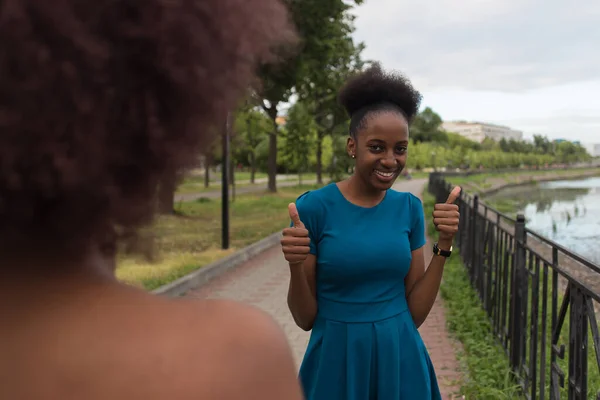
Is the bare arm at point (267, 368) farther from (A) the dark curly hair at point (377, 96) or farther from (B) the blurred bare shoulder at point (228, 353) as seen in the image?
(A) the dark curly hair at point (377, 96)

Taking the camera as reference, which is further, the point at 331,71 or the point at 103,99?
the point at 331,71

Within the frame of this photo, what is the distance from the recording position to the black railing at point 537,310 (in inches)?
101

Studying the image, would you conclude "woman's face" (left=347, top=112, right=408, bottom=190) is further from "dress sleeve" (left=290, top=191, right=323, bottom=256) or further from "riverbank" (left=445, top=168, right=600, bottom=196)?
"riverbank" (left=445, top=168, right=600, bottom=196)

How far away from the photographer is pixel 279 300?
661cm

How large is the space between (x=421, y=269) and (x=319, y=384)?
0.59m

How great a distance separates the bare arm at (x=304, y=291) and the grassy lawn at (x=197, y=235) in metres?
0.48

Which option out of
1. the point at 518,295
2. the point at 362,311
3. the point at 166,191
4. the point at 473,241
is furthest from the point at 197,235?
the point at 166,191

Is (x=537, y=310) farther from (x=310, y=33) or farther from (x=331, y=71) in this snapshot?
(x=331, y=71)

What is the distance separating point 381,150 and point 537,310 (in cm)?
205

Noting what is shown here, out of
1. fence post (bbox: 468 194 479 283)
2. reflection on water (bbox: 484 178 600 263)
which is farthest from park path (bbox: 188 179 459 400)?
reflection on water (bbox: 484 178 600 263)

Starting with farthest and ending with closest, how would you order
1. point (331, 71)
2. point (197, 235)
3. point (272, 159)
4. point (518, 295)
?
point (272, 159) → point (331, 71) → point (197, 235) → point (518, 295)

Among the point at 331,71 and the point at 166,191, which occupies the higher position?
the point at 331,71

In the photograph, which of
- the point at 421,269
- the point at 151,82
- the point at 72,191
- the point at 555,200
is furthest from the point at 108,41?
the point at 555,200

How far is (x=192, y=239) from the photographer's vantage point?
10.5 m
